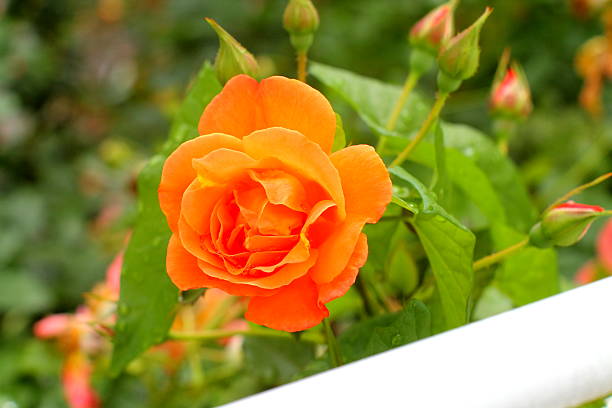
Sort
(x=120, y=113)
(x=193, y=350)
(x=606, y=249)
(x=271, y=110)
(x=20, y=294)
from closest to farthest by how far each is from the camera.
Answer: (x=271, y=110), (x=193, y=350), (x=606, y=249), (x=20, y=294), (x=120, y=113)

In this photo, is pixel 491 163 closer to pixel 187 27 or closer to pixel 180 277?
pixel 180 277

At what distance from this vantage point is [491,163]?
485 millimetres

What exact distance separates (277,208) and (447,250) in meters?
0.09

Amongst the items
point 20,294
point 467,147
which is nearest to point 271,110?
point 467,147

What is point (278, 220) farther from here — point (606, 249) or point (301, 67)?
point (606, 249)

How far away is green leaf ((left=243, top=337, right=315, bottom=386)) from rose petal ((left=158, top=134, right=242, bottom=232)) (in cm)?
21

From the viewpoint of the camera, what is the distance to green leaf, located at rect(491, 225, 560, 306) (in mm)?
449

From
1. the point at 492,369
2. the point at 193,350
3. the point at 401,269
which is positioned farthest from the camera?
the point at 193,350

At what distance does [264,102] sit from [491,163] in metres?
0.23

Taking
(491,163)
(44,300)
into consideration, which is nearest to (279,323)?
(491,163)

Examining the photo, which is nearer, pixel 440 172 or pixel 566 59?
pixel 440 172

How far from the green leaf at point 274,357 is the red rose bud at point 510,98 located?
0.72 ft

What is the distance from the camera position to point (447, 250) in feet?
1.07

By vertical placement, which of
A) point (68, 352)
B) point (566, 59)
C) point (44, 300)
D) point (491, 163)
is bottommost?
point (44, 300)
